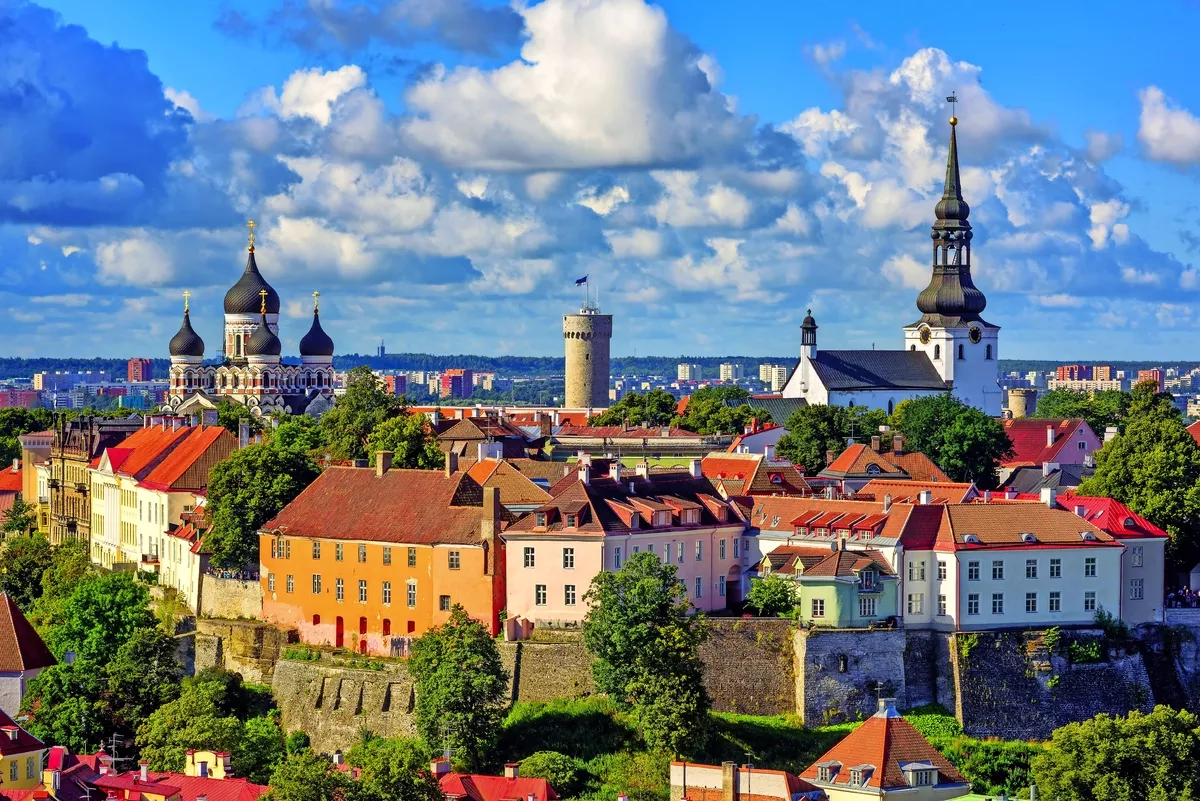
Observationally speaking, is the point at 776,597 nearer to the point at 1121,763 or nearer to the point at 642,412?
the point at 1121,763

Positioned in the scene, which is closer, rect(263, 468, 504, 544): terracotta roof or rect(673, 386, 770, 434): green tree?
rect(263, 468, 504, 544): terracotta roof

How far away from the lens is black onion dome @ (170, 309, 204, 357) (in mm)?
185875

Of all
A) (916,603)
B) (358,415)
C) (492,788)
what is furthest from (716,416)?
(492,788)

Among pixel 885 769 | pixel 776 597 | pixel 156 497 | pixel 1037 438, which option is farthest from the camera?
pixel 1037 438

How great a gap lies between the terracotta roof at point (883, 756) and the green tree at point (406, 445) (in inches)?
1264

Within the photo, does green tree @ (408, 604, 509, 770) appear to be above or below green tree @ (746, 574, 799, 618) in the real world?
below

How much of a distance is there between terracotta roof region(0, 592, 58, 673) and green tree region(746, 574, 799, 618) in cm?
2646

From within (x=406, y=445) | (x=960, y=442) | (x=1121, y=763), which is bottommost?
(x=1121, y=763)

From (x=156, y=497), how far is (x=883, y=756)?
43000 millimetres

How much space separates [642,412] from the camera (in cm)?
13938

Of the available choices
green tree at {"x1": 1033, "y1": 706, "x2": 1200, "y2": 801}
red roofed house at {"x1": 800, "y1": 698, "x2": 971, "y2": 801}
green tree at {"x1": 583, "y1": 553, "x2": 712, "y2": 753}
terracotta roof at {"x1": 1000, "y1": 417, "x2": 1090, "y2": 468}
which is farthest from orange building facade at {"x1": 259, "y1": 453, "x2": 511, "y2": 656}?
terracotta roof at {"x1": 1000, "y1": 417, "x2": 1090, "y2": 468}

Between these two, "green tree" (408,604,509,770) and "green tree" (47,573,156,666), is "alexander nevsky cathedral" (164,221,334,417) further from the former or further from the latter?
"green tree" (408,604,509,770)

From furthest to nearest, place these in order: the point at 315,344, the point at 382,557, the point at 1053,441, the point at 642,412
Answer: the point at 315,344 → the point at 642,412 → the point at 1053,441 → the point at 382,557

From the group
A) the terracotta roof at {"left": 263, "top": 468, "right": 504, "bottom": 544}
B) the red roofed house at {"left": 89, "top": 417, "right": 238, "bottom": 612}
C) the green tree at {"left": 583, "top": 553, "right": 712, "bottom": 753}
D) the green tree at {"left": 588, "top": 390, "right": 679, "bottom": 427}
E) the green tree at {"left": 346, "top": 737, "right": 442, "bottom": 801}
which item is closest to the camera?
the green tree at {"left": 346, "top": 737, "right": 442, "bottom": 801}
